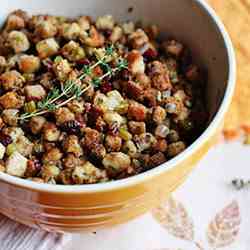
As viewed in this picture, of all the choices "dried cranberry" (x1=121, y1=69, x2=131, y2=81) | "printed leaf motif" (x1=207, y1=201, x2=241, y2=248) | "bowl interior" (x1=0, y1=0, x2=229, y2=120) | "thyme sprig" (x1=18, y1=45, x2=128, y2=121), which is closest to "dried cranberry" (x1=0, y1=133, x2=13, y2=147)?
"thyme sprig" (x1=18, y1=45, x2=128, y2=121)

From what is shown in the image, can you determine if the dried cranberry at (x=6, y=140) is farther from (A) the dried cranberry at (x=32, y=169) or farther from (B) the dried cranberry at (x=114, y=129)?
(B) the dried cranberry at (x=114, y=129)

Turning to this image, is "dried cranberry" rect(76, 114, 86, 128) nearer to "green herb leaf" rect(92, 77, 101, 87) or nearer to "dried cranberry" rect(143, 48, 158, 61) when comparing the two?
"green herb leaf" rect(92, 77, 101, 87)

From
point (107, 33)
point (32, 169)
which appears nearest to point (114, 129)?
point (32, 169)

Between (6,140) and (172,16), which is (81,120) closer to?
(6,140)

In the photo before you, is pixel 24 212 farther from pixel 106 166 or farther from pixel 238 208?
pixel 238 208

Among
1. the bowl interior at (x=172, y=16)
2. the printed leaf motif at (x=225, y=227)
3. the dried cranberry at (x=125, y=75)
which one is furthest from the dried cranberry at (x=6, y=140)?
the printed leaf motif at (x=225, y=227)

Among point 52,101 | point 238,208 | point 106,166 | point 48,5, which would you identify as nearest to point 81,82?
point 52,101
